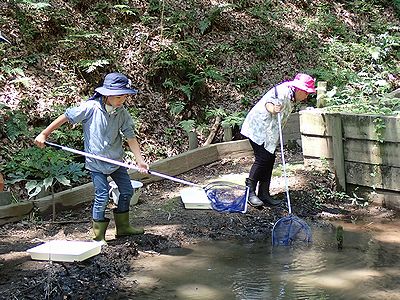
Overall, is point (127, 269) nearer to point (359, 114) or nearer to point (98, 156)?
point (98, 156)

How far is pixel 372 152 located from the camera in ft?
23.8

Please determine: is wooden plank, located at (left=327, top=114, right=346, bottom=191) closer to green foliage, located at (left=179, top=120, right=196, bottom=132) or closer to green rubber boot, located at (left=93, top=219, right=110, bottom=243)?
green foliage, located at (left=179, top=120, right=196, bottom=132)

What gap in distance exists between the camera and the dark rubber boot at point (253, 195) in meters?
6.86

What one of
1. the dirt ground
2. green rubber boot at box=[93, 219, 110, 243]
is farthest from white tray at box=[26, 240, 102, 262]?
green rubber boot at box=[93, 219, 110, 243]

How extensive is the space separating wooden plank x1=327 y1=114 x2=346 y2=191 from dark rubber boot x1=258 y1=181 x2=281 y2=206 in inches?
45.4

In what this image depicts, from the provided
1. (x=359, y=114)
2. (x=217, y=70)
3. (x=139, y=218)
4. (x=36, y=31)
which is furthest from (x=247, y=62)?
(x=139, y=218)

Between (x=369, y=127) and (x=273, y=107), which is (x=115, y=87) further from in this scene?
(x=369, y=127)

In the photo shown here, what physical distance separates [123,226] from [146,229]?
489 millimetres

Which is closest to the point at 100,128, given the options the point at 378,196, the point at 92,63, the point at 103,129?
the point at 103,129

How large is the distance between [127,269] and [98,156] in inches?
45.2

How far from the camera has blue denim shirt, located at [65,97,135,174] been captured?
17.8 ft

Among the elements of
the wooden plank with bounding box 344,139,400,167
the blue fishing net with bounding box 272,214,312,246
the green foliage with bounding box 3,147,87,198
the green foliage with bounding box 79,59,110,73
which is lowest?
the blue fishing net with bounding box 272,214,312,246

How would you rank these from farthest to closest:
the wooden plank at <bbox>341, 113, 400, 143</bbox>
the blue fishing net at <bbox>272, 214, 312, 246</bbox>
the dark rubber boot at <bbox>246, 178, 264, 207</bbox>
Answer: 1. the wooden plank at <bbox>341, 113, 400, 143</bbox>
2. the dark rubber boot at <bbox>246, 178, 264, 207</bbox>
3. the blue fishing net at <bbox>272, 214, 312, 246</bbox>

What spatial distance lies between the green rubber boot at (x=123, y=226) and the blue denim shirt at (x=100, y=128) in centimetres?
56
